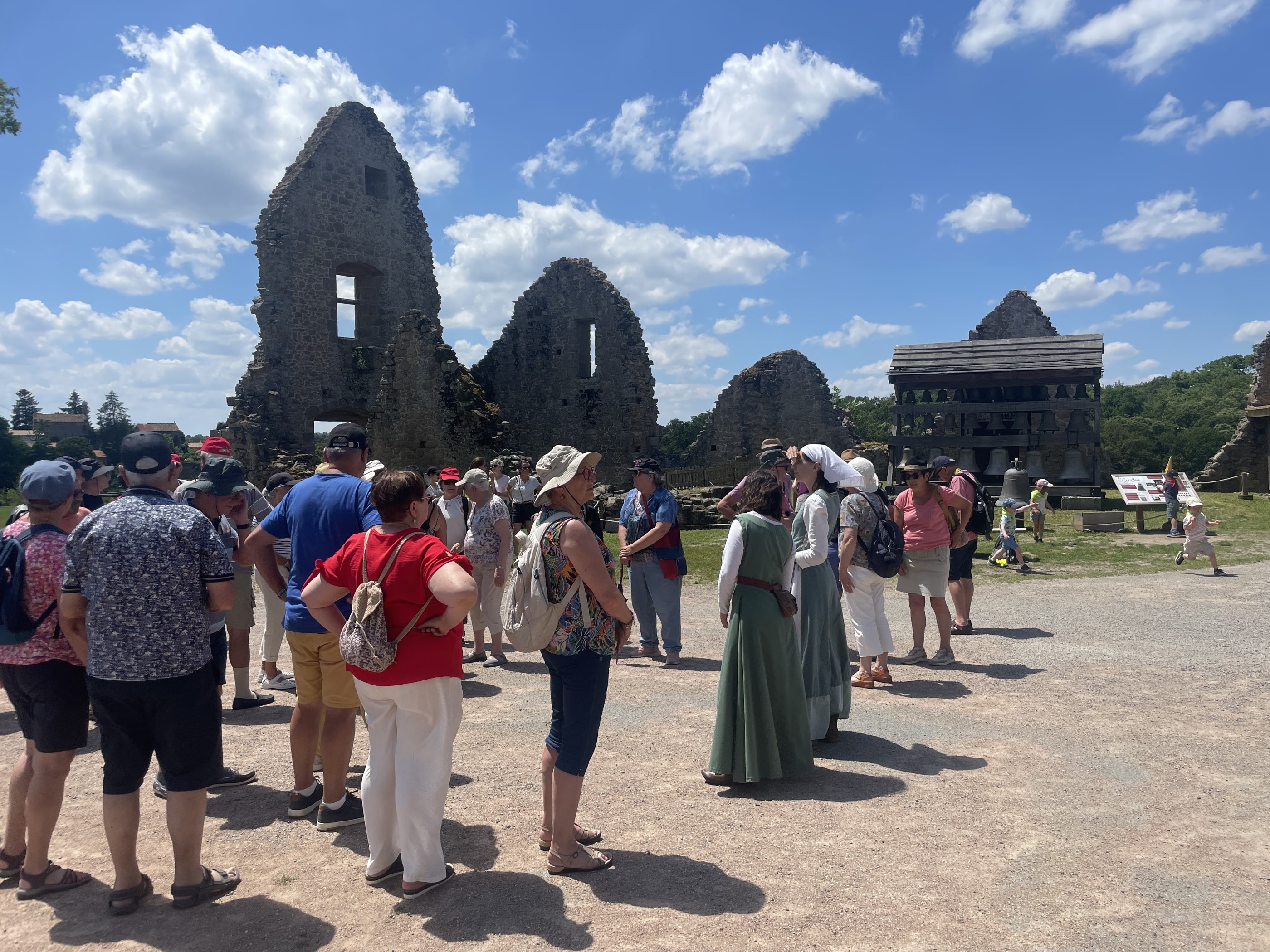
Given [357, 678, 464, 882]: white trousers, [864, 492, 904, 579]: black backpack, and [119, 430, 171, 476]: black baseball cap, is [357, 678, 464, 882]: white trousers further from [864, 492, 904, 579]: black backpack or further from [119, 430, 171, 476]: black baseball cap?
[864, 492, 904, 579]: black backpack

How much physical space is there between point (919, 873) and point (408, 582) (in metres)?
2.47

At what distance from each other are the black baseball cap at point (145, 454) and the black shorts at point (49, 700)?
90 cm

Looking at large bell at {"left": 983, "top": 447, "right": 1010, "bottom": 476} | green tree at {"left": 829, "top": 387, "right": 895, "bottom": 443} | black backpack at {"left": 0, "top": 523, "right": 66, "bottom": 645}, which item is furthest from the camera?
green tree at {"left": 829, "top": 387, "right": 895, "bottom": 443}

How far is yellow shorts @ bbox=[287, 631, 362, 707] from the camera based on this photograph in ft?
12.7

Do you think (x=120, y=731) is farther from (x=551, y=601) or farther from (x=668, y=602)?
(x=668, y=602)

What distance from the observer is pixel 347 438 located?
4168 millimetres

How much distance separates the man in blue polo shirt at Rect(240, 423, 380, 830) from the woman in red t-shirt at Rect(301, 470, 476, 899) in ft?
1.76

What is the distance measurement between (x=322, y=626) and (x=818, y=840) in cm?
255

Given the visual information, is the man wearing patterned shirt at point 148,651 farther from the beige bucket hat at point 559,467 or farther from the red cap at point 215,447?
the red cap at point 215,447

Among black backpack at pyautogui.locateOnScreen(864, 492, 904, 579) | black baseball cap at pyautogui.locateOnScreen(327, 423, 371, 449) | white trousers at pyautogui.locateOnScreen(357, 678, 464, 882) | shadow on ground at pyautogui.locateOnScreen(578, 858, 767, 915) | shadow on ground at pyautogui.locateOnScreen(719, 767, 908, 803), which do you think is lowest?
shadow on ground at pyautogui.locateOnScreen(578, 858, 767, 915)

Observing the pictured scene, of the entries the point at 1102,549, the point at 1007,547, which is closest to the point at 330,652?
the point at 1007,547

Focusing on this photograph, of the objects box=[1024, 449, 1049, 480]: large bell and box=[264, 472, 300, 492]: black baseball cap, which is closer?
box=[264, 472, 300, 492]: black baseball cap

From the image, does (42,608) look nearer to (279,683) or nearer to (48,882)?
(48,882)

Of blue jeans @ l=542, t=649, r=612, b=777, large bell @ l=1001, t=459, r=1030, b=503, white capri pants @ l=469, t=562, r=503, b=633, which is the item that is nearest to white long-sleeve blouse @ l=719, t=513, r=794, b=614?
blue jeans @ l=542, t=649, r=612, b=777
